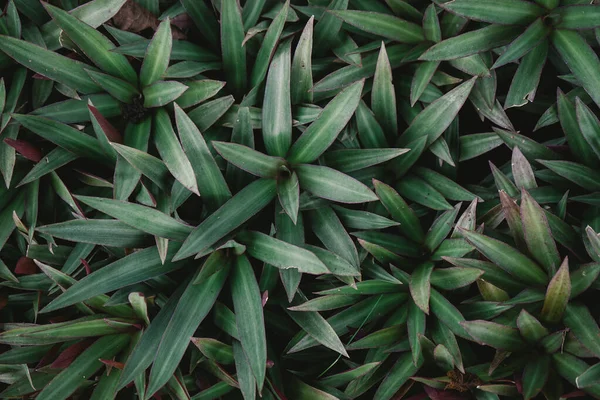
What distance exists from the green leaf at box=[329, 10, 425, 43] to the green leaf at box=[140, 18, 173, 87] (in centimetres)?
44

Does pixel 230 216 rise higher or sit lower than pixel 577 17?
Result: lower

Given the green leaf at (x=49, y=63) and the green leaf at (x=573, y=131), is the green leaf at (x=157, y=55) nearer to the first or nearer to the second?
the green leaf at (x=49, y=63)

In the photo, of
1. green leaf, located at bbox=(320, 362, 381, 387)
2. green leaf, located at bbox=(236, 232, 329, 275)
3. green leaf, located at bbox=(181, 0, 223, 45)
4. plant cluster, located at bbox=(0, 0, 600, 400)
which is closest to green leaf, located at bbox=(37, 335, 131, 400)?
A: plant cluster, located at bbox=(0, 0, 600, 400)

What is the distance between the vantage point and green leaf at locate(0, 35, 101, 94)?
1622 millimetres

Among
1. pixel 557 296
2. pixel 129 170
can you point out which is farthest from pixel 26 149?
pixel 557 296

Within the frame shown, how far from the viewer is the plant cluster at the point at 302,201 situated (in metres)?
1.48

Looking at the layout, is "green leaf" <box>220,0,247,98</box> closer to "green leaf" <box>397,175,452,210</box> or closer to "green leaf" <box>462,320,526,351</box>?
"green leaf" <box>397,175,452,210</box>

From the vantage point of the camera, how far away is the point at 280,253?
1.48 m

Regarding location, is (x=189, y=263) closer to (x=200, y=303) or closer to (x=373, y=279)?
(x=200, y=303)

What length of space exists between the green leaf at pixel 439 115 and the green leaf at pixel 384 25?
0.21 m

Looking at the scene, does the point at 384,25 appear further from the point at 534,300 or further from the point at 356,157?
the point at 534,300

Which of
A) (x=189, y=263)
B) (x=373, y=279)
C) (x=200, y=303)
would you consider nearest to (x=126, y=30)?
(x=189, y=263)

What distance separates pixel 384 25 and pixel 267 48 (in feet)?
1.07

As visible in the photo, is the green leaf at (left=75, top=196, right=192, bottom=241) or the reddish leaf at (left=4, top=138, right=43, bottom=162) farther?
the reddish leaf at (left=4, top=138, right=43, bottom=162)
